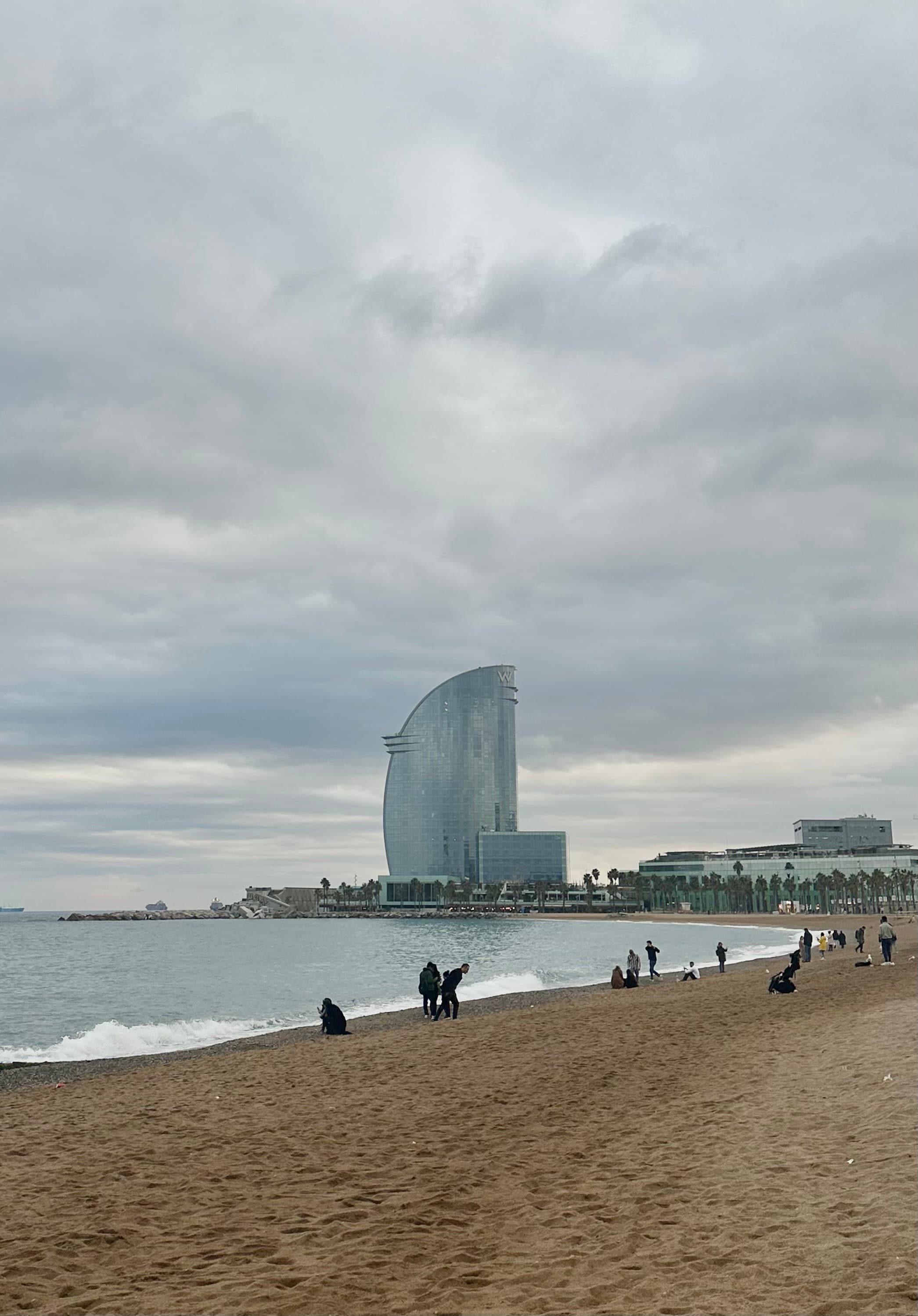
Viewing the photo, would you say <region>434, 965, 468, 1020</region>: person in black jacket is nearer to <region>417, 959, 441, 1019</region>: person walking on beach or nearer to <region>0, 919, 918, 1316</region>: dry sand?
<region>417, 959, 441, 1019</region>: person walking on beach

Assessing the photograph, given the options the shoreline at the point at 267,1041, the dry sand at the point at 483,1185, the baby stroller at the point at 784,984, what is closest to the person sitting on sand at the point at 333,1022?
the shoreline at the point at 267,1041

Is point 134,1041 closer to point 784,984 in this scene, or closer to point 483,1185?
point 784,984

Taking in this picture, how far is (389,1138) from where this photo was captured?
12.0 metres

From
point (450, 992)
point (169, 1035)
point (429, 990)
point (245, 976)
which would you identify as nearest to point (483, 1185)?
point (450, 992)

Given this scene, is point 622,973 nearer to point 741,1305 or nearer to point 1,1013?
point 1,1013

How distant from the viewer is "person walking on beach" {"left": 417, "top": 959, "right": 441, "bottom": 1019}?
88.0 feet

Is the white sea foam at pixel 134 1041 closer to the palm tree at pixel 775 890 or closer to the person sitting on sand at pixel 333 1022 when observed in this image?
the person sitting on sand at pixel 333 1022

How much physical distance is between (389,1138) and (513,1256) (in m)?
4.58

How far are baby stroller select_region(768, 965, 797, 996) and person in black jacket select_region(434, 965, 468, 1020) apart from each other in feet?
27.6

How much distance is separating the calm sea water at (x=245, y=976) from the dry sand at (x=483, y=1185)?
1429 centimetres

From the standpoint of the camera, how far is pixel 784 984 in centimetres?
2780

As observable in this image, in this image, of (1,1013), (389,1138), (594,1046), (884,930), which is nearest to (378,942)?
(1,1013)

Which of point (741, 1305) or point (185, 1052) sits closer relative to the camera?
point (741, 1305)

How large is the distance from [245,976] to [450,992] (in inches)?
1450
